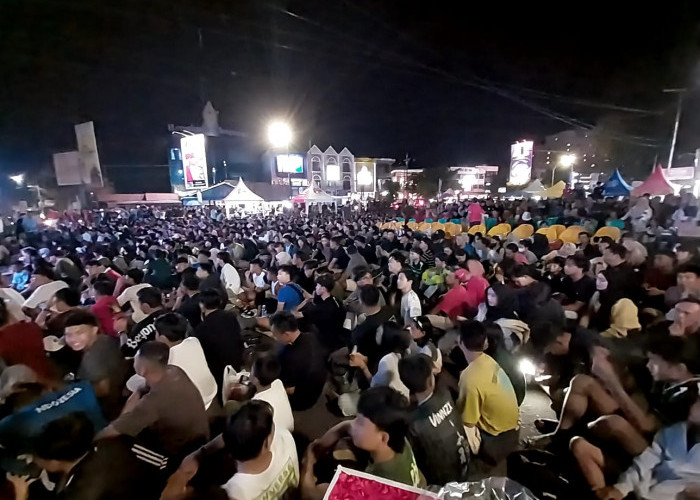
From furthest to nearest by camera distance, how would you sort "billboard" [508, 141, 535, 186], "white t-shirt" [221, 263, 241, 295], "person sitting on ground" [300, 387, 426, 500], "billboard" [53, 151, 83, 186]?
"billboard" [508, 141, 535, 186] → "billboard" [53, 151, 83, 186] → "white t-shirt" [221, 263, 241, 295] → "person sitting on ground" [300, 387, 426, 500]

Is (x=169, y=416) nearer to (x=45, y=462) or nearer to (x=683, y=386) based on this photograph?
(x=45, y=462)

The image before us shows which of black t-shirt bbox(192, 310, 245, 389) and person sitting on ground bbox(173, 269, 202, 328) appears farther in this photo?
person sitting on ground bbox(173, 269, 202, 328)

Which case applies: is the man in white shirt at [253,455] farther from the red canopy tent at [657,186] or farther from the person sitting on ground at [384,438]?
the red canopy tent at [657,186]

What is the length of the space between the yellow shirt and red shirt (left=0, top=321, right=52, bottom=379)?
339 cm

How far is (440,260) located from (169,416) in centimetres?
542

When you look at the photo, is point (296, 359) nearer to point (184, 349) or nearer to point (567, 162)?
point (184, 349)

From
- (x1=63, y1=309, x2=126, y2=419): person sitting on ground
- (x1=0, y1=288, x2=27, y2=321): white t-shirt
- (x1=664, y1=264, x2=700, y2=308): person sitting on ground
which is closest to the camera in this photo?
(x1=63, y1=309, x2=126, y2=419): person sitting on ground

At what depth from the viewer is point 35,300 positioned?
18.6 feet

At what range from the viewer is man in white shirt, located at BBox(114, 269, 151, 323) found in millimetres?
4719

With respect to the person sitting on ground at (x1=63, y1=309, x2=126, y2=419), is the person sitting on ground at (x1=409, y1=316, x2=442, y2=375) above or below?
below

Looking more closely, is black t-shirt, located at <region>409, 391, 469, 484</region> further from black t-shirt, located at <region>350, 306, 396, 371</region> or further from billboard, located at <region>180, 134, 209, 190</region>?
billboard, located at <region>180, 134, 209, 190</region>

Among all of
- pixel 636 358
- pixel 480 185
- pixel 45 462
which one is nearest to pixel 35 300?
pixel 45 462

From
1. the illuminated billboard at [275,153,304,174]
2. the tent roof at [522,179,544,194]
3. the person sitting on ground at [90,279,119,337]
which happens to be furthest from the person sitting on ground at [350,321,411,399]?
the illuminated billboard at [275,153,304,174]

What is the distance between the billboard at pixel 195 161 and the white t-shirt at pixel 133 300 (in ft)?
105
